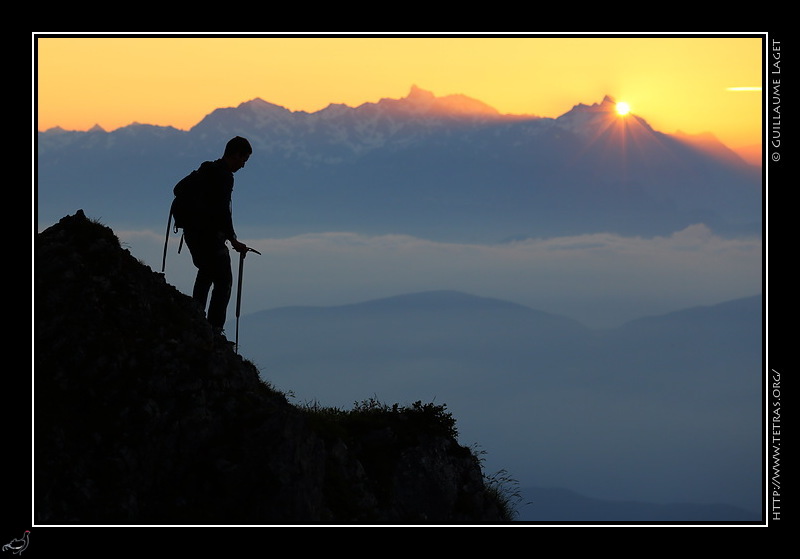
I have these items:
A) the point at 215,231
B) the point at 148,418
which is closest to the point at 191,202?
the point at 215,231

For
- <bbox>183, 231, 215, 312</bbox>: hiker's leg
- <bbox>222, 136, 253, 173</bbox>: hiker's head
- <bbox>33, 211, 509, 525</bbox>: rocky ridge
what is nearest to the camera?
<bbox>33, 211, 509, 525</bbox>: rocky ridge

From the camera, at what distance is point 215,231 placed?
51.0 feet

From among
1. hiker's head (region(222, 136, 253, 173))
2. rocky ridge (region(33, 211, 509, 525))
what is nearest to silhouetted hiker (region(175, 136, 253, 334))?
hiker's head (region(222, 136, 253, 173))

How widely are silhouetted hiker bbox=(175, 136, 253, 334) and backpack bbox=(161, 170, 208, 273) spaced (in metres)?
A: 0.02

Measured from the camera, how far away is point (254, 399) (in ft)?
45.8

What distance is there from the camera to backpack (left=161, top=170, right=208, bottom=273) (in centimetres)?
1540

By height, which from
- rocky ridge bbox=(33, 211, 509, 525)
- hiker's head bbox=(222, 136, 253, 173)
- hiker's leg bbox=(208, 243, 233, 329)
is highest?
hiker's head bbox=(222, 136, 253, 173)

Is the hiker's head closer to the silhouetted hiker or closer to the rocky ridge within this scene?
the silhouetted hiker

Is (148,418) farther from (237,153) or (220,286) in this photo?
(237,153)

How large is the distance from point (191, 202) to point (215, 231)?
2.13 ft

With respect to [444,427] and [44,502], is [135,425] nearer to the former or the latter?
[44,502]

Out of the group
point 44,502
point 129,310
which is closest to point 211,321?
point 129,310

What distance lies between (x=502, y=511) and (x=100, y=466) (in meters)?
8.54

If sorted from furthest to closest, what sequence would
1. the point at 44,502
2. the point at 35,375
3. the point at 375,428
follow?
the point at 375,428 → the point at 35,375 → the point at 44,502
